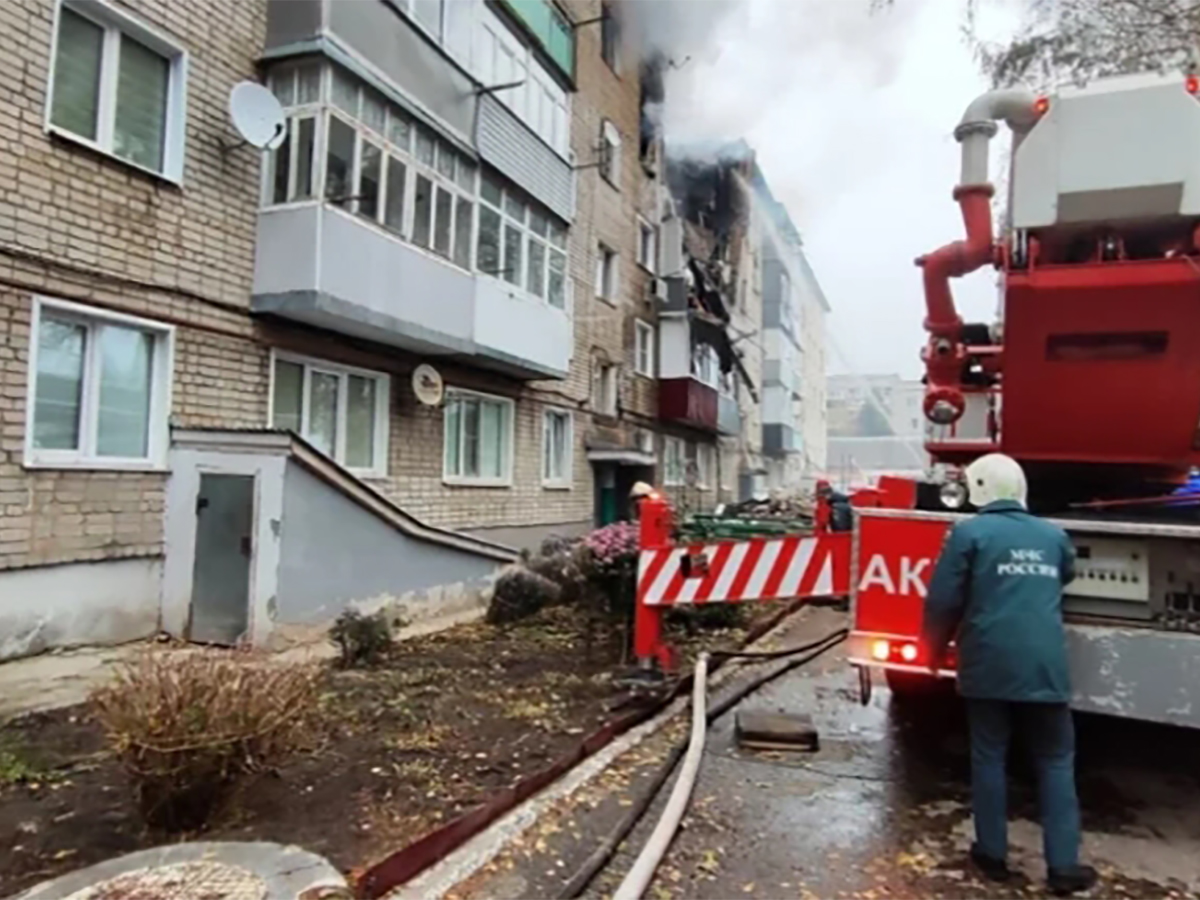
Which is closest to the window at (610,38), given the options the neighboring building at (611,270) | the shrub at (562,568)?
the neighboring building at (611,270)

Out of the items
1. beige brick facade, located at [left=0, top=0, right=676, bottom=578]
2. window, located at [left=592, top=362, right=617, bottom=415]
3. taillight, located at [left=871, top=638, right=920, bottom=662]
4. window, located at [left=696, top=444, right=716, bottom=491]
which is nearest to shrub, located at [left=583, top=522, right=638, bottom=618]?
taillight, located at [left=871, top=638, right=920, bottom=662]

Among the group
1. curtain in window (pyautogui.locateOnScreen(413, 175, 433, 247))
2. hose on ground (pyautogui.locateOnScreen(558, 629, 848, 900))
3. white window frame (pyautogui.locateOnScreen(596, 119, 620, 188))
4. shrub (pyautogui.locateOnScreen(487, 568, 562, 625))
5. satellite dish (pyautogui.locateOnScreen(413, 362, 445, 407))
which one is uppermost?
white window frame (pyautogui.locateOnScreen(596, 119, 620, 188))

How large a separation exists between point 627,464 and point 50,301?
558 inches

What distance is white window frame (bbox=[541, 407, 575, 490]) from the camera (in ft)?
54.1

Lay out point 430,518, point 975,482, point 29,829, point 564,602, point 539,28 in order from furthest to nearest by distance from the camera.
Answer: point 539,28 → point 430,518 → point 564,602 → point 975,482 → point 29,829

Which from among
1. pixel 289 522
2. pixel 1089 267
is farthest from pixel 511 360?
pixel 1089 267

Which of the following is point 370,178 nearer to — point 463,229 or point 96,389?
point 463,229

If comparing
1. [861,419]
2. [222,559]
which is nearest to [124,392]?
[222,559]

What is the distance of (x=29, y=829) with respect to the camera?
3705 millimetres

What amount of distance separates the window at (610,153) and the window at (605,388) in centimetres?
440

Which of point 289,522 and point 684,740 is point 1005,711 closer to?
point 684,740

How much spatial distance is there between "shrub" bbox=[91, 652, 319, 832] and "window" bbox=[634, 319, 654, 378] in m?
17.9

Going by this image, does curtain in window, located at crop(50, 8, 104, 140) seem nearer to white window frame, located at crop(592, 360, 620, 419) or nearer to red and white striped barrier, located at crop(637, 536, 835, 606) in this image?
red and white striped barrier, located at crop(637, 536, 835, 606)

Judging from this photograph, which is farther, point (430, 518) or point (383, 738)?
point (430, 518)
